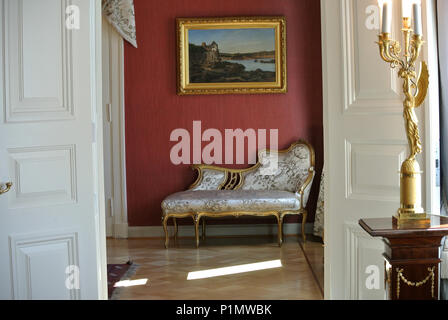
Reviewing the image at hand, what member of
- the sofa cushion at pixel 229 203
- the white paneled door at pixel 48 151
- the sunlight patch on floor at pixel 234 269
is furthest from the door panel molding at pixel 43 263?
the sofa cushion at pixel 229 203

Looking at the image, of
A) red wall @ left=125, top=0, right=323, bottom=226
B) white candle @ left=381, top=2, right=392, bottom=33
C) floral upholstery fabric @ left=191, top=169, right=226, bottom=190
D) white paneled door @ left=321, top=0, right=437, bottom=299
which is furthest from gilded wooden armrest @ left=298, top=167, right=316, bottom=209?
white candle @ left=381, top=2, right=392, bottom=33

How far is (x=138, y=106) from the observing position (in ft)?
20.6

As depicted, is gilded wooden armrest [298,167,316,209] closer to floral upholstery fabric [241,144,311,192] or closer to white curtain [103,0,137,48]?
floral upholstery fabric [241,144,311,192]

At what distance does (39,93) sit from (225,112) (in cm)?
362

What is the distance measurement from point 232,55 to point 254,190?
151 centimetres

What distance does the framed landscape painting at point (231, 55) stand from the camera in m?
6.14

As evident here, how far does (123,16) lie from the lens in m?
6.14

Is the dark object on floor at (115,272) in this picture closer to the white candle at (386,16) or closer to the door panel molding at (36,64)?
the door panel molding at (36,64)

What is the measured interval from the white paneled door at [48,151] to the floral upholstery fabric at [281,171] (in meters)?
3.44

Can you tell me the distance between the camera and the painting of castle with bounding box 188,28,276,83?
20.2 feet

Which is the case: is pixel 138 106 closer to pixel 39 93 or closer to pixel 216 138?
pixel 216 138

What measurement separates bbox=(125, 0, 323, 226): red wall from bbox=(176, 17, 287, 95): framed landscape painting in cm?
10

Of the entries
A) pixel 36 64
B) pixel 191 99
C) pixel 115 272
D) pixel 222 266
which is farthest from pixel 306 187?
pixel 36 64
